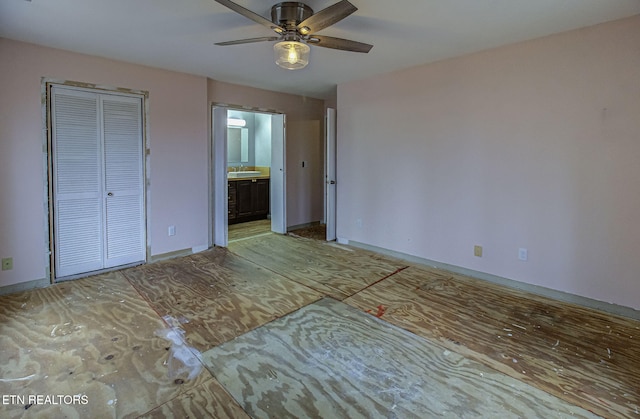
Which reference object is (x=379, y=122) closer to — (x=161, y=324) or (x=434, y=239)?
(x=434, y=239)

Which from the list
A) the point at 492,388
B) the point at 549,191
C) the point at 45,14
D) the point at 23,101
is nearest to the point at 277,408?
the point at 492,388

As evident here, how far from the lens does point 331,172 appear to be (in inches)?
197

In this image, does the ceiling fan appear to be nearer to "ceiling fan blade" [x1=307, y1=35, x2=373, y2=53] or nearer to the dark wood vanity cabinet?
"ceiling fan blade" [x1=307, y1=35, x2=373, y2=53]

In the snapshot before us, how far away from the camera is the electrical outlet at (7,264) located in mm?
3107

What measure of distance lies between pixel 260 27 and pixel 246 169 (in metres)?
4.67

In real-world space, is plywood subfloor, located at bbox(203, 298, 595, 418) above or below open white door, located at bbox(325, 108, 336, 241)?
below

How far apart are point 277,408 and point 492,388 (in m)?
1.18

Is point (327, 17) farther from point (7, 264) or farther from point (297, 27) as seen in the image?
point (7, 264)

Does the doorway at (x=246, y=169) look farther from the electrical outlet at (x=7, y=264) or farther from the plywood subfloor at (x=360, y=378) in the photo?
the plywood subfloor at (x=360, y=378)

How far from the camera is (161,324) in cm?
257

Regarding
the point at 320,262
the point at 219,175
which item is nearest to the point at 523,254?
the point at 320,262

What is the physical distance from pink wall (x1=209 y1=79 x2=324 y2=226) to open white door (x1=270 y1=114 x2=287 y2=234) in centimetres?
17

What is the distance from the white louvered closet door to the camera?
3391 mm

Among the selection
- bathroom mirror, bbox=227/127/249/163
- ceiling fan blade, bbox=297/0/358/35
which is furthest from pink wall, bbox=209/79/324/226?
ceiling fan blade, bbox=297/0/358/35
